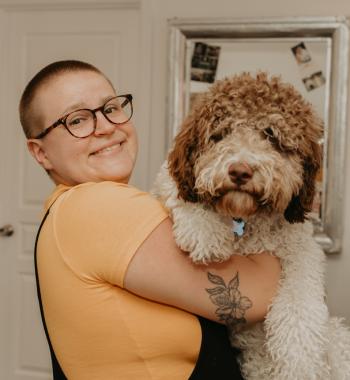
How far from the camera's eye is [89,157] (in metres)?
1.36

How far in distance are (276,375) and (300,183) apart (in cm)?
50

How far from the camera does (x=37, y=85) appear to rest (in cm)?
139

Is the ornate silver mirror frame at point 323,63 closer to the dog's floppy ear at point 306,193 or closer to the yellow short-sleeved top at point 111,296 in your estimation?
the dog's floppy ear at point 306,193

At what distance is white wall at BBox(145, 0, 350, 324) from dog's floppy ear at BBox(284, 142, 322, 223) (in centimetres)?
174

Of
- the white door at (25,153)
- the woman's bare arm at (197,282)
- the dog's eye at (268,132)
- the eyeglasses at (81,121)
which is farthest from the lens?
the white door at (25,153)

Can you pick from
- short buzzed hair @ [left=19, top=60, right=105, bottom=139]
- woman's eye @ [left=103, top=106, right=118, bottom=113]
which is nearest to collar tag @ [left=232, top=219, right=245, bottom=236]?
woman's eye @ [left=103, top=106, right=118, bottom=113]

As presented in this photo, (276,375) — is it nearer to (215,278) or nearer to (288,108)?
(215,278)

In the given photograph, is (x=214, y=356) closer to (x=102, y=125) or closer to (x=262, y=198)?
(x=262, y=198)

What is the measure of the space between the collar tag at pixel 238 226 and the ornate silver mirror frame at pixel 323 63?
166cm

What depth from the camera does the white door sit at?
3.37 m

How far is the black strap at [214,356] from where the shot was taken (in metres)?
1.16

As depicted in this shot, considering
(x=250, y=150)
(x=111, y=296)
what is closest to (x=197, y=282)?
(x=111, y=296)

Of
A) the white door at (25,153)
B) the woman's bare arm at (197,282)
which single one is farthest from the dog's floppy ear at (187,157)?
the white door at (25,153)

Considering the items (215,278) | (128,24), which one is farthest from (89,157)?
(128,24)
